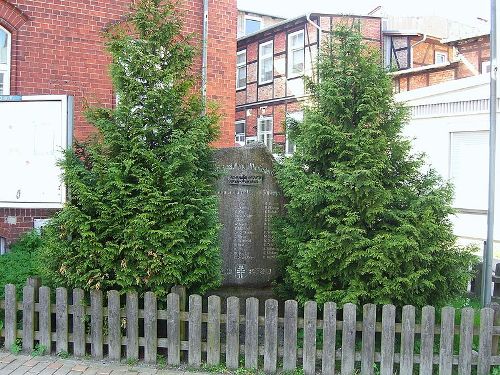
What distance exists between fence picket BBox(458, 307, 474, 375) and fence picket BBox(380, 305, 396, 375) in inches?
23.8

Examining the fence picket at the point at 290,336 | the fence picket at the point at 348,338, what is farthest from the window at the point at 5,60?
the fence picket at the point at 348,338

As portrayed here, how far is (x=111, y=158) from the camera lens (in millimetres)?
5477

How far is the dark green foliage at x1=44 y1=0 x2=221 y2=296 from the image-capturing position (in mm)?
5234

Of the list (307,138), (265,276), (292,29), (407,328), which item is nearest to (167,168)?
(307,138)

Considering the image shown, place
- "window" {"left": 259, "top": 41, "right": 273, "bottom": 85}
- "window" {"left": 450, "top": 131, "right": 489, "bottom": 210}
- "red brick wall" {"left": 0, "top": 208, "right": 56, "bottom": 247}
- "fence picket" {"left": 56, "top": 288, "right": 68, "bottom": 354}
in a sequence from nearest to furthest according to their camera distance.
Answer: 1. "fence picket" {"left": 56, "top": 288, "right": 68, "bottom": 354}
2. "red brick wall" {"left": 0, "top": 208, "right": 56, "bottom": 247}
3. "window" {"left": 450, "top": 131, "right": 489, "bottom": 210}
4. "window" {"left": 259, "top": 41, "right": 273, "bottom": 85}

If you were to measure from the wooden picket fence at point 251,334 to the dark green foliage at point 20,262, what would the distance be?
3.09 ft

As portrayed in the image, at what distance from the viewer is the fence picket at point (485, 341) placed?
4.91 m

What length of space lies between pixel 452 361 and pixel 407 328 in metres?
0.50

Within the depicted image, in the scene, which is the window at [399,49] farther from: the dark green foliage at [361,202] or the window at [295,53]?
the dark green foliage at [361,202]

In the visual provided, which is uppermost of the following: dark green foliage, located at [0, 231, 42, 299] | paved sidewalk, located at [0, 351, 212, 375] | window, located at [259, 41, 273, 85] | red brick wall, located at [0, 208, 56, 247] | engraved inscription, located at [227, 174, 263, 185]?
window, located at [259, 41, 273, 85]

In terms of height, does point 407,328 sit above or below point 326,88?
below

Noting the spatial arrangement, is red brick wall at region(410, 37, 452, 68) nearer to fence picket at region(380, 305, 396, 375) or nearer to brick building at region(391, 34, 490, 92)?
brick building at region(391, 34, 490, 92)

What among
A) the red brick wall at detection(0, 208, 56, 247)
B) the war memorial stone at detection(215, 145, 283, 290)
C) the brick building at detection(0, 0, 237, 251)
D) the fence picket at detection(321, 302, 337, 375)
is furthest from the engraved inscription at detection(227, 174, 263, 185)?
the red brick wall at detection(0, 208, 56, 247)

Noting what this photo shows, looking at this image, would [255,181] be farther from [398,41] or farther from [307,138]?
[398,41]
